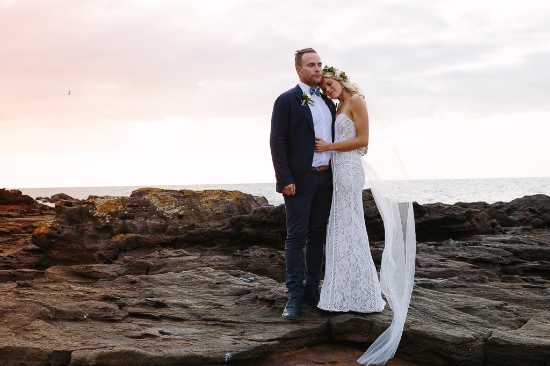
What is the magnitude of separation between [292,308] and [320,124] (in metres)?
1.95

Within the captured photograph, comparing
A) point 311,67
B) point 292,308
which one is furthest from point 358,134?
point 292,308

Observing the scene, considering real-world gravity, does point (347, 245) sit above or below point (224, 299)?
above

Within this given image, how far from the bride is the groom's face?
0.19m

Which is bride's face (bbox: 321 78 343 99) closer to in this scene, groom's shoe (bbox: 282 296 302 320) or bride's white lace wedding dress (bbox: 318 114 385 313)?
bride's white lace wedding dress (bbox: 318 114 385 313)

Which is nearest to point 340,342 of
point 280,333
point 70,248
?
point 280,333

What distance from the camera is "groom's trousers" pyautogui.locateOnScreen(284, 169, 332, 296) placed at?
6.78 metres

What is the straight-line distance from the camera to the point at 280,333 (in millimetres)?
6176

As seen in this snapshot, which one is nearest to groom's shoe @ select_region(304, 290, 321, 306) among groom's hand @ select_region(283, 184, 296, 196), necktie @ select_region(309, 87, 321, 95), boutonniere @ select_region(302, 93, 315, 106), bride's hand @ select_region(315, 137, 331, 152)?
groom's hand @ select_region(283, 184, 296, 196)

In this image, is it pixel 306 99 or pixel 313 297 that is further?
pixel 313 297

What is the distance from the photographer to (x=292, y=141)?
681 cm

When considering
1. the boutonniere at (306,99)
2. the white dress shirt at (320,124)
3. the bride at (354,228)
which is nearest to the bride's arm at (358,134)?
the bride at (354,228)

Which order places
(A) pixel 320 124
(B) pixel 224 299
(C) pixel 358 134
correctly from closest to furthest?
1. (C) pixel 358 134
2. (A) pixel 320 124
3. (B) pixel 224 299

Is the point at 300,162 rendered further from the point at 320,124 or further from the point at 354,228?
the point at 354,228

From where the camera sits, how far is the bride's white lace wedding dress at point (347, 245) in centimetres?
672
